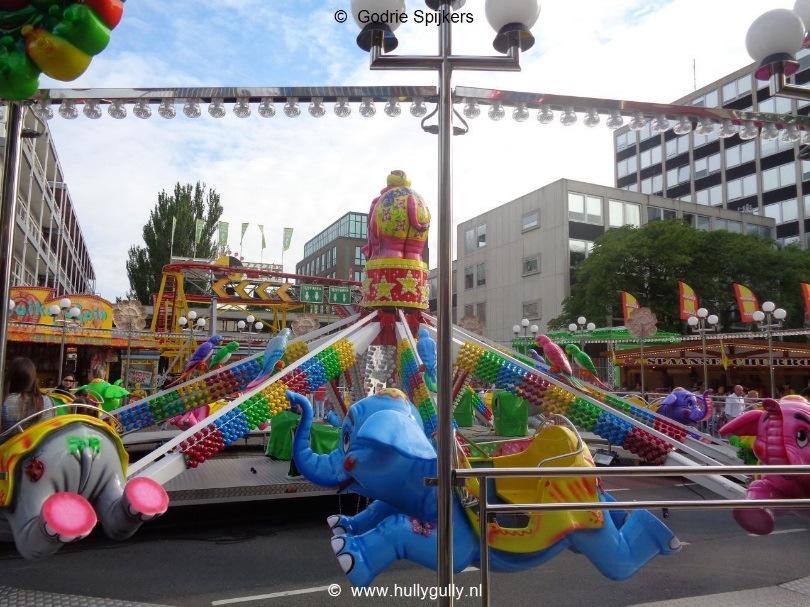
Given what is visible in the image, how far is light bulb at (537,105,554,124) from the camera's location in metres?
4.14

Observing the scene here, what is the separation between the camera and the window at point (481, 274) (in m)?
37.1

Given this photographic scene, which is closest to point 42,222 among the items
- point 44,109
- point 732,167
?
point 44,109

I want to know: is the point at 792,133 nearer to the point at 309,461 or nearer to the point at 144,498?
the point at 309,461

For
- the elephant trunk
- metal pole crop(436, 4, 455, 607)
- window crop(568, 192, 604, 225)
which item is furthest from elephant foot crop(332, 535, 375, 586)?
window crop(568, 192, 604, 225)

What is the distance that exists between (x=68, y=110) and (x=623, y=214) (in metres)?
33.9

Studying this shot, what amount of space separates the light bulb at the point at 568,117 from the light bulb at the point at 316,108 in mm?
1643

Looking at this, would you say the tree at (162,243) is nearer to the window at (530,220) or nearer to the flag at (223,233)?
the flag at (223,233)

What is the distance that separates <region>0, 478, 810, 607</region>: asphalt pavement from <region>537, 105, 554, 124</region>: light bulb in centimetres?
270

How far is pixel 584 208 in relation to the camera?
32344mm

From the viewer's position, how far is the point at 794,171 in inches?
1599

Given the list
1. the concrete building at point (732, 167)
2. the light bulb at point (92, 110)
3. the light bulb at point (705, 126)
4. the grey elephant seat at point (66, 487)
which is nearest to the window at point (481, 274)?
the concrete building at point (732, 167)

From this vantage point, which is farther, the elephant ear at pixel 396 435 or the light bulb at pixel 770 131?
the light bulb at pixel 770 131

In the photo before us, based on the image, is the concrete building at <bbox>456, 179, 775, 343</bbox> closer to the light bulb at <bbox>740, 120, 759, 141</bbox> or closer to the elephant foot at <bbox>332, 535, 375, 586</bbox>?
the light bulb at <bbox>740, 120, 759, 141</bbox>

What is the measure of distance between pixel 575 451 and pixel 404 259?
2.94 metres
